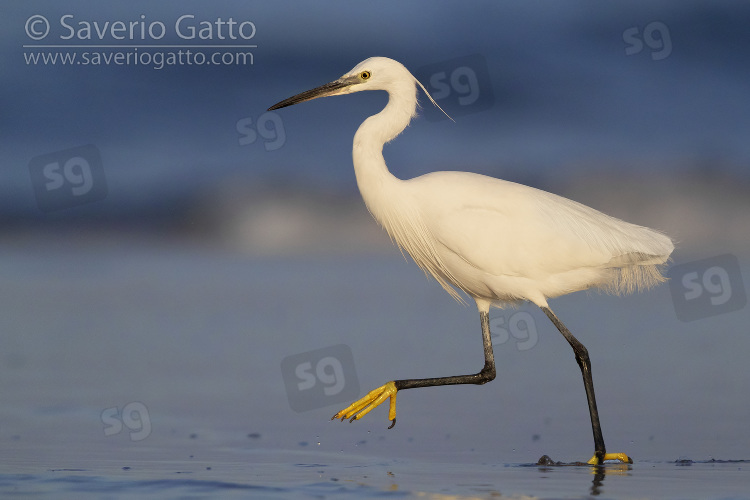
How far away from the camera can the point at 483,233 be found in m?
8.15

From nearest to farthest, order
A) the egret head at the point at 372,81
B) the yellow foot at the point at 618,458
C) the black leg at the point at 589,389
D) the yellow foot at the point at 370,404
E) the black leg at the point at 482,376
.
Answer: the yellow foot at the point at 618,458 < the black leg at the point at 589,389 < the yellow foot at the point at 370,404 < the black leg at the point at 482,376 < the egret head at the point at 372,81

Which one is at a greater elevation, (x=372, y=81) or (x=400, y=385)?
(x=372, y=81)

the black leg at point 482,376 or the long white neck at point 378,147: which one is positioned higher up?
the long white neck at point 378,147

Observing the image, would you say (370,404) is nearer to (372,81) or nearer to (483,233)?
(483,233)

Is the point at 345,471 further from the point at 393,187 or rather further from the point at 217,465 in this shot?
the point at 393,187

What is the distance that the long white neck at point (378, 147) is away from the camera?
8.37 metres

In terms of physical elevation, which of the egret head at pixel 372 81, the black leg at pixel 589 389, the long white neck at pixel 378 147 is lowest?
the black leg at pixel 589 389

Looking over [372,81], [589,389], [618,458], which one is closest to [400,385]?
[589,389]

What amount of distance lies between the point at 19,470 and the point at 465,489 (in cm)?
274

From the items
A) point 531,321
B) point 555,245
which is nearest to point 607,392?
point 531,321

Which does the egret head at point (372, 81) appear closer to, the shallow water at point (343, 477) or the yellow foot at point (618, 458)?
the shallow water at point (343, 477)

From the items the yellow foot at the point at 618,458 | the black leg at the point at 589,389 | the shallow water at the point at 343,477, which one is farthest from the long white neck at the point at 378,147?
the yellow foot at the point at 618,458

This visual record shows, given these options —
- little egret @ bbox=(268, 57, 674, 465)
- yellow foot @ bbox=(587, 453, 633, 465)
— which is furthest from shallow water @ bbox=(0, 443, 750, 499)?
little egret @ bbox=(268, 57, 674, 465)

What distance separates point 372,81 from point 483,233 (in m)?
1.67
